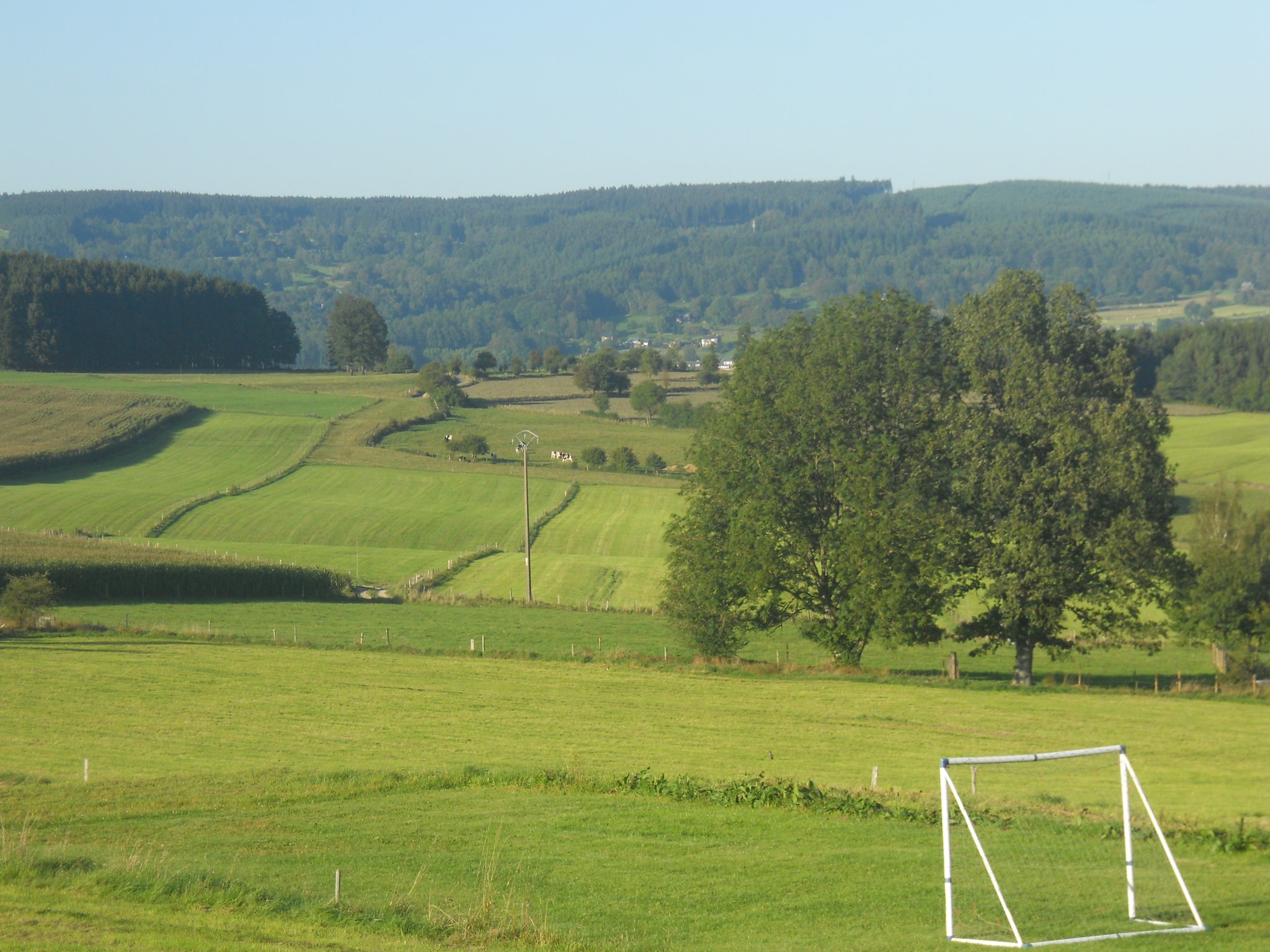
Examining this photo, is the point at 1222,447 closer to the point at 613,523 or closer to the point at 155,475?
the point at 613,523

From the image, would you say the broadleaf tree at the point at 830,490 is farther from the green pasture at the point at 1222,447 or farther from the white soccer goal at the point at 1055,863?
the green pasture at the point at 1222,447

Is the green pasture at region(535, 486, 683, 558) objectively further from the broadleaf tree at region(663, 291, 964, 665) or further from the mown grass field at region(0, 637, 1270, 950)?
the mown grass field at region(0, 637, 1270, 950)

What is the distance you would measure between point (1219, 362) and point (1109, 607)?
102 m

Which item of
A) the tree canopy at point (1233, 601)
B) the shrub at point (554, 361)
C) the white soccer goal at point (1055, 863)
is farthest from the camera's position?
the shrub at point (554, 361)

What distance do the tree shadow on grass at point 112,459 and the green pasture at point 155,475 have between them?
90 millimetres

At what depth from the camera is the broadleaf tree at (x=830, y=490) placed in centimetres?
3572

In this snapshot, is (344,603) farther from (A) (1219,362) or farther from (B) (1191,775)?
(A) (1219,362)

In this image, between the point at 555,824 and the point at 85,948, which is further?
the point at 555,824

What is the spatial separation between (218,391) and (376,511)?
5467cm

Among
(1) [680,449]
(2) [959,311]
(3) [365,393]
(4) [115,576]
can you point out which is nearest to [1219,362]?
(1) [680,449]

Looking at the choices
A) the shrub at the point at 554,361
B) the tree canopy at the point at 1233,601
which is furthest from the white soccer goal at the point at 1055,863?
the shrub at the point at 554,361

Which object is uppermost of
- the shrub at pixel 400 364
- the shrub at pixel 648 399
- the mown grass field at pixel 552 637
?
the shrub at pixel 400 364

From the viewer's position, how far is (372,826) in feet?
63.3

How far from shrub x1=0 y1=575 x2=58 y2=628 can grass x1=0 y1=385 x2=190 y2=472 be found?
37.4 meters
